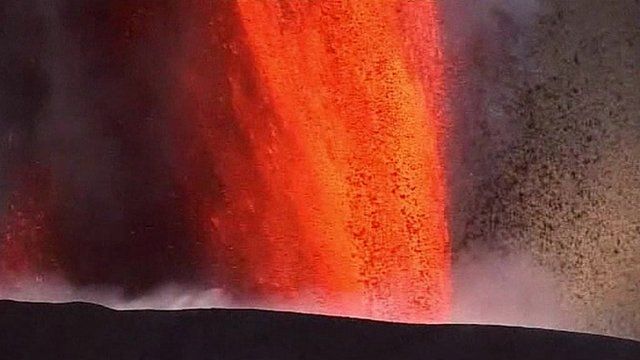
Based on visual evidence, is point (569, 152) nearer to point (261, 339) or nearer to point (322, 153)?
point (322, 153)

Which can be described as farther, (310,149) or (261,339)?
(310,149)

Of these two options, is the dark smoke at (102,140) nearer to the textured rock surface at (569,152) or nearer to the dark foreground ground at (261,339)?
the textured rock surface at (569,152)

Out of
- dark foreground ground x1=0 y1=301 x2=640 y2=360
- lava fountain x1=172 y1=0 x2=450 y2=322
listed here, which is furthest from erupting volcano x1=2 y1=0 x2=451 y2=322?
dark foreground ground x1=0 y1=301 x2=640 y2=360

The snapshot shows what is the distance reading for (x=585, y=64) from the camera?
1514 mm

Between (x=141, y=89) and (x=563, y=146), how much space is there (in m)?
0.71

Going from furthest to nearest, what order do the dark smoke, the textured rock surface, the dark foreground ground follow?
the dark smoke
the textured rock surface
the dark foreground ground

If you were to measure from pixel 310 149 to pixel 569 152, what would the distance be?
1.39 ft

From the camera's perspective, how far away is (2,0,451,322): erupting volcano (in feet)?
5.13

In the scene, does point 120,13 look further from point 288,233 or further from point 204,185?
point 288,233

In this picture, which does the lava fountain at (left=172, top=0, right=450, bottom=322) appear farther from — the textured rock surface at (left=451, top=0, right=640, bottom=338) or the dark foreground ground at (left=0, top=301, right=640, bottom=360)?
the dark foreground ground at (left=0, top=301, right=640, bottom=360)

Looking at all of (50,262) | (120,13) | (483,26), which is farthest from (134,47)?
(483,26)

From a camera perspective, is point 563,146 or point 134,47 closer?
point 563,146

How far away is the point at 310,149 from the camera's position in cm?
159

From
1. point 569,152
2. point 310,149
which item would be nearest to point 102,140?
point 310,149
